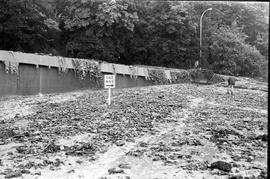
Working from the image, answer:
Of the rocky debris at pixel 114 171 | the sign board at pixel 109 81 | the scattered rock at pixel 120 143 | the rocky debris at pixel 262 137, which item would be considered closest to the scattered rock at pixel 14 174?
the rocky debris at pixel 114 171

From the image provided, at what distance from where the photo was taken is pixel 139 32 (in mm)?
43344

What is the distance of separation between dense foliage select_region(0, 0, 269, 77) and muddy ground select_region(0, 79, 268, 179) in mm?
18683

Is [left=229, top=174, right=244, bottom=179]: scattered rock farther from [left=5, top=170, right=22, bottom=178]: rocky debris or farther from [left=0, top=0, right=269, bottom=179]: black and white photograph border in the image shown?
[left=5, top=170, right=22, bottom=178]: rocky debris

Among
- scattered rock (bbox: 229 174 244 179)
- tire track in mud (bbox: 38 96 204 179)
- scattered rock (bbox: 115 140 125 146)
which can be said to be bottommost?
tire track in mud (bbox: 38 96 204 179)

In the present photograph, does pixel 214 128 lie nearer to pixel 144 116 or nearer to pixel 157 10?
pixel 144 116

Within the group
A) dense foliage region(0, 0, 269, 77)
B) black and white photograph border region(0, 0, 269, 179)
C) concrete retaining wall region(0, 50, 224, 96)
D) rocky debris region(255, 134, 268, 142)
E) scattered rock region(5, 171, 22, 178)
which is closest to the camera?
scattered rock region(5, 171, 22, 178)

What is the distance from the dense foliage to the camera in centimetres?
3325

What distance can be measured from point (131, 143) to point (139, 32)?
35000 mm

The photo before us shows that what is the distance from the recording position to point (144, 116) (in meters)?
13.6

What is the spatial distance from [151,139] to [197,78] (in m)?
29.3

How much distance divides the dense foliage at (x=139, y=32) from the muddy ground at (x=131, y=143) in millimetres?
18683

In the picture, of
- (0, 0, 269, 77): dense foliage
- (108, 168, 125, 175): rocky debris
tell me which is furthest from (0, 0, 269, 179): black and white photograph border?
(0, 0, 269, 77): dense foliage

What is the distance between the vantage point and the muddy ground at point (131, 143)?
6855 mm

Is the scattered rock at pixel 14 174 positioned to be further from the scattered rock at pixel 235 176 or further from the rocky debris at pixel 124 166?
the scattered rock at pixel 235 176
